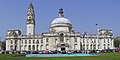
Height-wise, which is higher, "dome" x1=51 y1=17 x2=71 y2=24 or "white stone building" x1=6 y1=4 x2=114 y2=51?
"dome" x1=51 y1=17 x2=71 y2=24

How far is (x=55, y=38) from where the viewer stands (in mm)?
138625

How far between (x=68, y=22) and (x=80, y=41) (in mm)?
11344

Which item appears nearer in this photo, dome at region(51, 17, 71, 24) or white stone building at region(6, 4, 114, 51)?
white stone building at region(6, 4, 114, 51)

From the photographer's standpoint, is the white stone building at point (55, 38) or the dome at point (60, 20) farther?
the dome at point (60, 20)

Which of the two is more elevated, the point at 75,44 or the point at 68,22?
the point at 68,22

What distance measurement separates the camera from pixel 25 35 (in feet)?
493

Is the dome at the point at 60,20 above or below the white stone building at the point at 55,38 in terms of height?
above

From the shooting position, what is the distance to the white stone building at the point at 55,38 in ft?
457

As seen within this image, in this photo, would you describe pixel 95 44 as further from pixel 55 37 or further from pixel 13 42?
pixel 13 42

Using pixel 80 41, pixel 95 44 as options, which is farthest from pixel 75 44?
pixel 95 44

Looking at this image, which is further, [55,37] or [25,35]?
[25,35]

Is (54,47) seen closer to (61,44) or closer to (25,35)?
(61,44)

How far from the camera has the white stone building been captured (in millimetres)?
139250

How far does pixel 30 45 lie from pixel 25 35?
622cm
